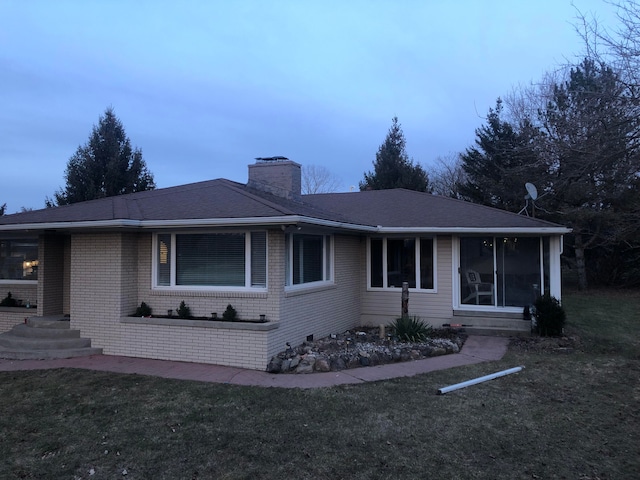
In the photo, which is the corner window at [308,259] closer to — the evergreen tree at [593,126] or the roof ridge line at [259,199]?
the roof ridge line at [259,199]

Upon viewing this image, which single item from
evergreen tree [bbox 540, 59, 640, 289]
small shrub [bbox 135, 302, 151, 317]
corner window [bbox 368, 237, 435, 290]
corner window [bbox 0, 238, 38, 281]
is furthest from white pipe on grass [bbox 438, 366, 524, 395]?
corner window [bbox 0, 238, 38, 281]

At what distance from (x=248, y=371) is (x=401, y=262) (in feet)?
18.1

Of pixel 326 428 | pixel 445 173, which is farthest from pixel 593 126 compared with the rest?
pixel 445 173

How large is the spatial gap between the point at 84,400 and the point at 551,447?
5.48 m

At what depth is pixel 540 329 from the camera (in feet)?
32.1

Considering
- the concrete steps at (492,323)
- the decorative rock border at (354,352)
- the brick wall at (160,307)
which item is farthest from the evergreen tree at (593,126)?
the brick wall at (160,307)

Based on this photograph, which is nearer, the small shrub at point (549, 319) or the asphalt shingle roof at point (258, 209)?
the asphalt shingle roof at point (258, 209)

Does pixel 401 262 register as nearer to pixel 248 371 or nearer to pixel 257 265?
pixel 257 265

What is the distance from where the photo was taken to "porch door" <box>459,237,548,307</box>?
11.0 meters

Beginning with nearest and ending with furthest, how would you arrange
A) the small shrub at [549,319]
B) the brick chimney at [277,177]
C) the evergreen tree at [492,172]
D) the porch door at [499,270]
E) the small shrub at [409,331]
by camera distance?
the small shrub at [409,331] < the small shrub at [549,319] < the porch door at [499,270] < the brick chimney at [277,177] < the evergreen tree at [492,172]

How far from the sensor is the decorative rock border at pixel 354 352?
24.1ft

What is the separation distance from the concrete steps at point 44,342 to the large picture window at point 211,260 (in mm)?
1789

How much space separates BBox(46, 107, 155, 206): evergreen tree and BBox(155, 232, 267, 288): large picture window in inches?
672

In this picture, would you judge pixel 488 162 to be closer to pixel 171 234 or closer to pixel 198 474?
pixel 171 234
